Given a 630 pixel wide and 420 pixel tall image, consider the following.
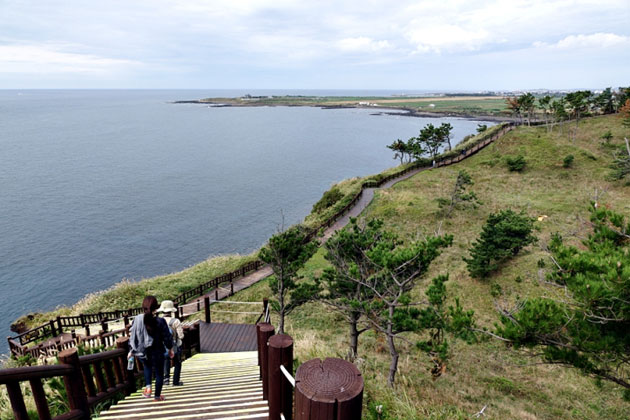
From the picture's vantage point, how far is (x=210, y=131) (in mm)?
110562

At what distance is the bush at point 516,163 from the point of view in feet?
127

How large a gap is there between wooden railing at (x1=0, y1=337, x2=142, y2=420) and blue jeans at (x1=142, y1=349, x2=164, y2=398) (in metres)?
0.25

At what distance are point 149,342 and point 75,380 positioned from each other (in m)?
1.33

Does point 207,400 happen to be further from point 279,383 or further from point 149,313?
point 279,383

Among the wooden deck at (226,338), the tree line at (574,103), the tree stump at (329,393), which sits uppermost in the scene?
the tree line at (574,103)

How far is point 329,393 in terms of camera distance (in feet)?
6.77

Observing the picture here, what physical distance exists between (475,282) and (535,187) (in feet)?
67.0

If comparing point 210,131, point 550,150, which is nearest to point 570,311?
point 550,150

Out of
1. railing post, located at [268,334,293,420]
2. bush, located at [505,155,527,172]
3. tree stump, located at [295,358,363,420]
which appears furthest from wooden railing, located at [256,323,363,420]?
bush, located at [505,155,527,172]

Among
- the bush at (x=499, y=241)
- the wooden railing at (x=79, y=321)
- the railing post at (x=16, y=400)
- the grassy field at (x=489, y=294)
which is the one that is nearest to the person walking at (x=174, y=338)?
the grassy field at (x=489, y=294)

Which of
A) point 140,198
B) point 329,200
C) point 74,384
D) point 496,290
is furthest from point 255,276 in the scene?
point 140,198

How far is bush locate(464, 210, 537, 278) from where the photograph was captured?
19.0m

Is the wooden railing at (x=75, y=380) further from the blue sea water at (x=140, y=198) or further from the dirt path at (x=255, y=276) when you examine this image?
the blue sea water at (x=140, y=198)

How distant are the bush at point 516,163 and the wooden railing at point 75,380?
138 ft
